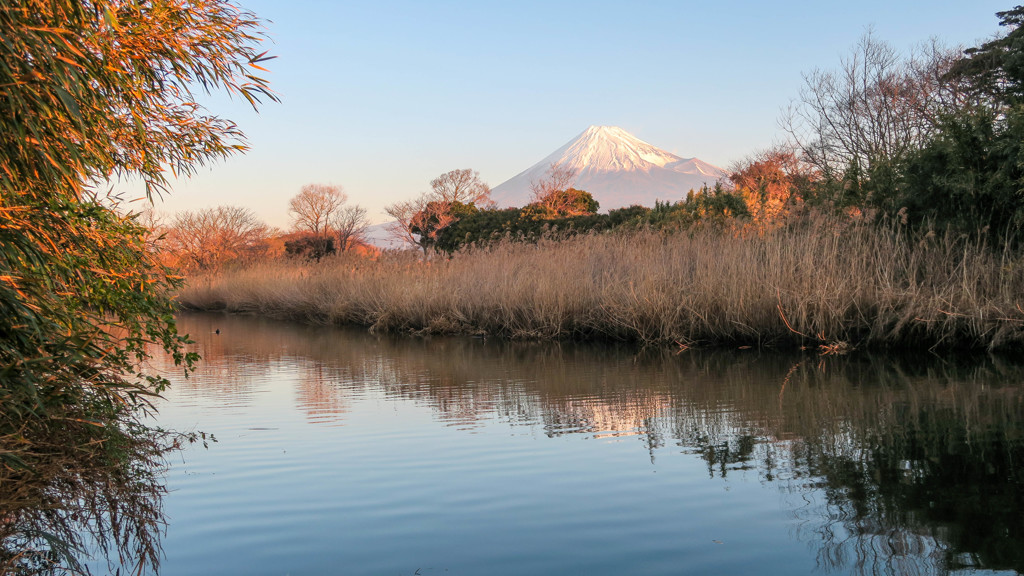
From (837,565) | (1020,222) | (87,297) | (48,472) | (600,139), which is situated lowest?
(837,565)

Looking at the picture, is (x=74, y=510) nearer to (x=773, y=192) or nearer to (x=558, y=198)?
(x=773, y=192)

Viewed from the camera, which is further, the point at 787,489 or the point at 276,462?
the point at 276,462

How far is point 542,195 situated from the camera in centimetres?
4175

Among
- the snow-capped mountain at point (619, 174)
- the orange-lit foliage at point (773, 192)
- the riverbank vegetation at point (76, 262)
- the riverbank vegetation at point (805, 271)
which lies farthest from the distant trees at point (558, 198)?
the snow-capped mountain at point (619, 174)

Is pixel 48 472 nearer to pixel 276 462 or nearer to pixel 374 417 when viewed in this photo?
pixel 276 462

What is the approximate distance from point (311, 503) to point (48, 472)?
1.11 m

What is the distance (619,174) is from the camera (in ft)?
455

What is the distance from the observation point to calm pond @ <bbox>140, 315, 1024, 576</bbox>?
9.62ft

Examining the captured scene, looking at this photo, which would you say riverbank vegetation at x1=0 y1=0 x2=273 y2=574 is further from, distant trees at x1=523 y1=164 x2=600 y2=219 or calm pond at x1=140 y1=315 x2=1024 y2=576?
distant trees at x1=523 y1=164 x2=600 y2=219

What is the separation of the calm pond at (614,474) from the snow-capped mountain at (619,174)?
11590cm

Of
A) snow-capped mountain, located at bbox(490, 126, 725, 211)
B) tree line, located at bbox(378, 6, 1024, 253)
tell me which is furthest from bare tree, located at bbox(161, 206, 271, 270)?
snow-capped mountain, located at bbox(490, 126, 725, 211)

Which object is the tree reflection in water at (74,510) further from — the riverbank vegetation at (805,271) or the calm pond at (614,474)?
the riverbank vegetation at (805,271)

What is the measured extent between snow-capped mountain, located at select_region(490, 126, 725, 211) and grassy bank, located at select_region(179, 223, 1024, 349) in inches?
4296

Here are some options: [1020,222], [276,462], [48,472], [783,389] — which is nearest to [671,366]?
[783,389]
